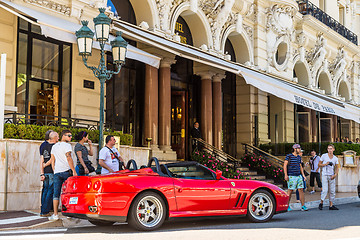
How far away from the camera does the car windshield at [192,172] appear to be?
28.5ft

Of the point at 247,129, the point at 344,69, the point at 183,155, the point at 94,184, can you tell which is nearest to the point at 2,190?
the point at 94,184

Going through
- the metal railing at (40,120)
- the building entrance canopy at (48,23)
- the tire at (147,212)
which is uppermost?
the building entrance canopy at (48,23)

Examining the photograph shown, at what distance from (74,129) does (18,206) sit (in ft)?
7.58

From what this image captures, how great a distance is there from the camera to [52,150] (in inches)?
351

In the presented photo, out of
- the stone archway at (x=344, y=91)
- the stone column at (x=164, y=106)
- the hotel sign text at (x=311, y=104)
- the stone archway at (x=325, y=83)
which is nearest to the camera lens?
the stone column at (x=164, y=106)

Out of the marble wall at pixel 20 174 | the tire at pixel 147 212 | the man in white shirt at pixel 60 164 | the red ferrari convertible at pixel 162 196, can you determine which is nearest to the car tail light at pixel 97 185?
the red ferrari convertible at pixel 162 196

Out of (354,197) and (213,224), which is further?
(354,197)

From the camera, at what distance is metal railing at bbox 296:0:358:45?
26953 mm


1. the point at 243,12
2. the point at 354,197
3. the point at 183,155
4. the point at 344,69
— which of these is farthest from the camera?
the point at 344,69

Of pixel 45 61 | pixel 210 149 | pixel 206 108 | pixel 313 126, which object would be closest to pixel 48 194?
pixel 45 61

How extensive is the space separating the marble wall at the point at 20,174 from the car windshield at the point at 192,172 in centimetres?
344

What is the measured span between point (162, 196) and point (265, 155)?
1353 centimetres

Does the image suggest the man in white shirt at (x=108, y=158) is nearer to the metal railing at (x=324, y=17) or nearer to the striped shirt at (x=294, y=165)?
the striped shirt at (x=294, y=165)

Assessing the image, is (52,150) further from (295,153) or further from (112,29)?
(295,153)
